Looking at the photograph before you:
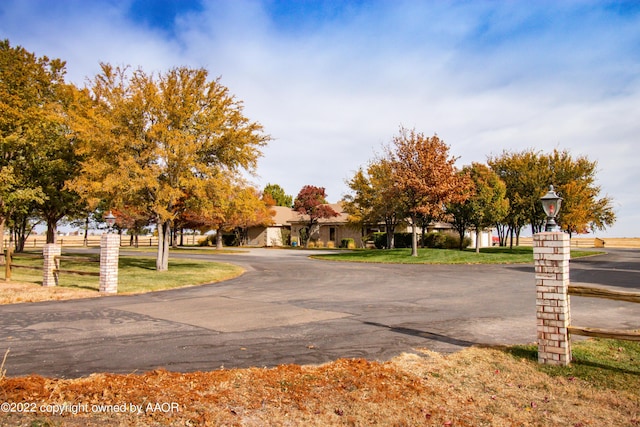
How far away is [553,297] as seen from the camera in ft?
20.1

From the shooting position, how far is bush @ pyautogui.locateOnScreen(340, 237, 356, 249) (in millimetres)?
48375

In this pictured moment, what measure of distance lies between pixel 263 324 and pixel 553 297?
5.28m

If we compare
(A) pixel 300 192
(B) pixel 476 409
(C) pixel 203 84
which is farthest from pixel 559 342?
(A) pixel 300 192

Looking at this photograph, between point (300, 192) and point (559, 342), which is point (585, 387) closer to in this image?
point (559, 342)

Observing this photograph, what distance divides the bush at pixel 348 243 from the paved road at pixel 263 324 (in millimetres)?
33037

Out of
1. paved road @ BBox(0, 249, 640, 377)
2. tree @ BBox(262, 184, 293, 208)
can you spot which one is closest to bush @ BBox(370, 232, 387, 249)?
paved road @ BBox(0, 249, 640, 377)

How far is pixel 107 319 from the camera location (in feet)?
30.3

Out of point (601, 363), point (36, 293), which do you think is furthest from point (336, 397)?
point (36, 293)

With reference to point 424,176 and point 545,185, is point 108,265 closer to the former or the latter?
point 424,176

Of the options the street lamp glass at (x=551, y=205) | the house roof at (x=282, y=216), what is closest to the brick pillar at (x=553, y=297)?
the street lamp glass at (x=551, y=205)

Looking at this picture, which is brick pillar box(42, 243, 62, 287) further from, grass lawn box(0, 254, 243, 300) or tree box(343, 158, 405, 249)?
tree box(343, 158, 405, 249)

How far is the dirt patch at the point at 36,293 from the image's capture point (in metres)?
11.9

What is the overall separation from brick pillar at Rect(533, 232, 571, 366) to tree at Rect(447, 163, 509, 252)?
27.8 meters

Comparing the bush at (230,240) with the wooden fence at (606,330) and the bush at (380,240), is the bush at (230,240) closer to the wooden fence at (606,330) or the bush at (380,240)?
the bush at (380,240)
